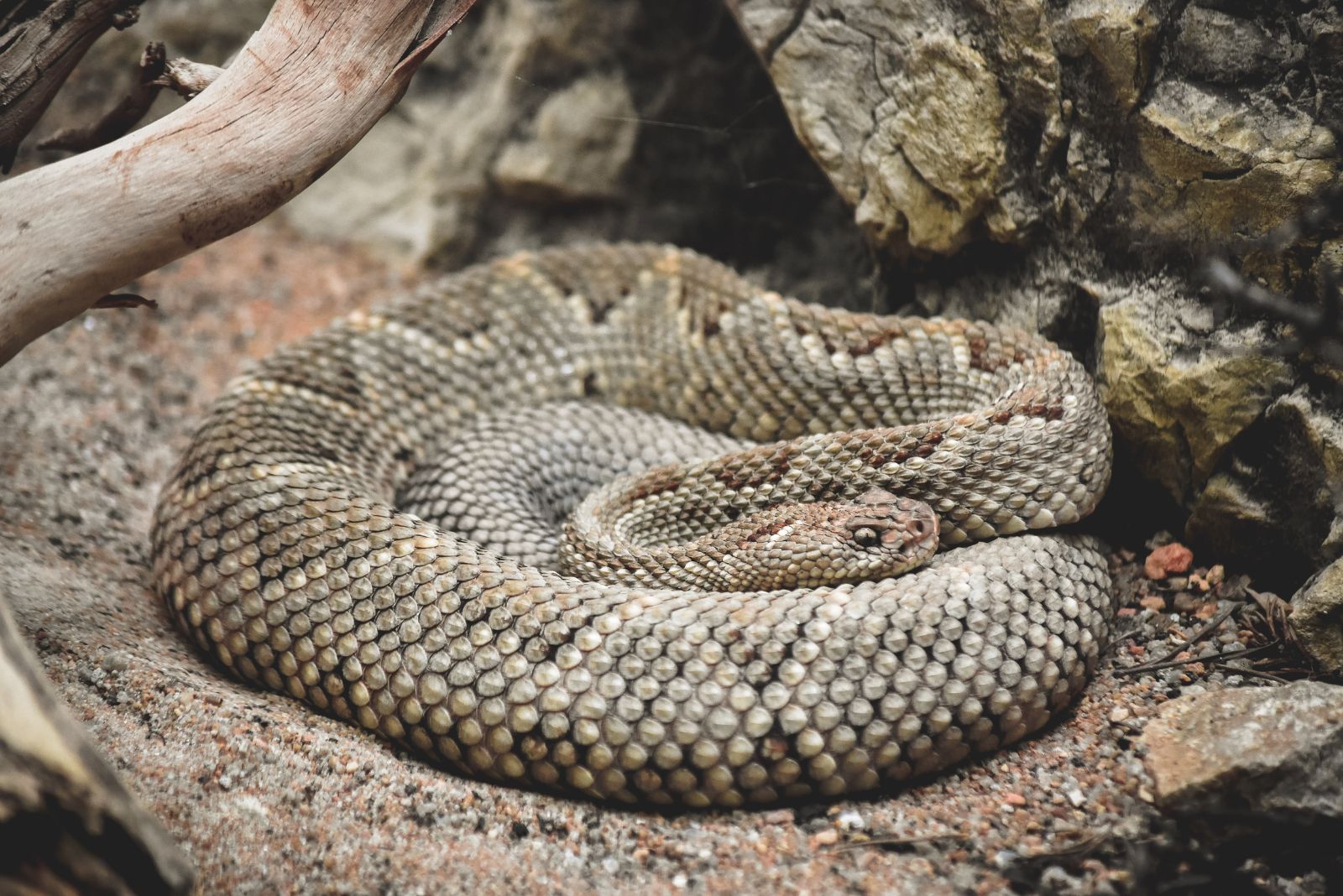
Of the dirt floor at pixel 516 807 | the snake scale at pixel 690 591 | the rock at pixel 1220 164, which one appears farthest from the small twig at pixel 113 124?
the rock at pixel 1220 164

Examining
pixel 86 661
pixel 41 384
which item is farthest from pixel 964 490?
pixel 41 384

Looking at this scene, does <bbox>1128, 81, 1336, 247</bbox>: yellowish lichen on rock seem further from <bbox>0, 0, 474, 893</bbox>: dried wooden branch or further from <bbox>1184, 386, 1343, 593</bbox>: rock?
<bbox>0, 0, 474, 893</bbox>: dried wooden branch

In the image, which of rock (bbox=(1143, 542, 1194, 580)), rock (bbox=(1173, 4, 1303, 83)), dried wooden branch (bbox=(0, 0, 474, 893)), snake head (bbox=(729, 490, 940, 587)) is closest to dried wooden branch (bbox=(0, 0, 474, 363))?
dried wooden branch (bbox=(0, 0, 474, 893))

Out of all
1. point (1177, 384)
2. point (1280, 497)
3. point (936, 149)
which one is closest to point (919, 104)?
point (936, 149)

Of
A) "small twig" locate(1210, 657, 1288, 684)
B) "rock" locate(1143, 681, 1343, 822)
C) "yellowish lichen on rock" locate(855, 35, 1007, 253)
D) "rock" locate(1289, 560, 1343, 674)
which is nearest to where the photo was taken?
"rock" locate(1143, 681, 1343, 822)

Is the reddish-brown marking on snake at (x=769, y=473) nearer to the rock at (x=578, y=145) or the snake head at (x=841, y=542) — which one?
the snake head at (x=841, y=542)

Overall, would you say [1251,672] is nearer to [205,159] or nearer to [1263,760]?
[1263,760]
